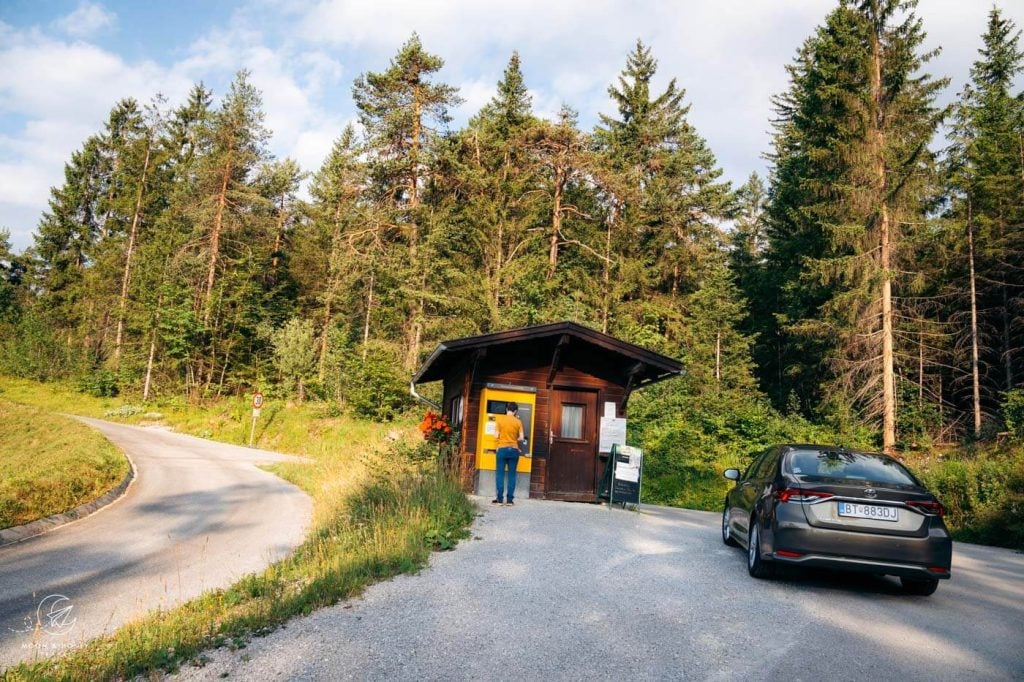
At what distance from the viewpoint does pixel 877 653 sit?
197 inches

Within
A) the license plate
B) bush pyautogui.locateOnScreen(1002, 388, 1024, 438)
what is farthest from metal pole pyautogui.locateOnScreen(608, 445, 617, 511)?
bush pyautogui.locateOnScreen(1002, 388, 1024, 438)

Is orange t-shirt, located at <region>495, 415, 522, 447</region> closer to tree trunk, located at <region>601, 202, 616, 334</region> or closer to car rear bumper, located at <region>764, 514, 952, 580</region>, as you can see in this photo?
car rear bumper, located at <region>764, 514, 952, 580</region>

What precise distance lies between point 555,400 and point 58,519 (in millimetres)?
10865

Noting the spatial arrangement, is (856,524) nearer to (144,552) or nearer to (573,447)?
(573,447)

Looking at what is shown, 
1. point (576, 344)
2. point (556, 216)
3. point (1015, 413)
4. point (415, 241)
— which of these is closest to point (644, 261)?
point (556, 216)

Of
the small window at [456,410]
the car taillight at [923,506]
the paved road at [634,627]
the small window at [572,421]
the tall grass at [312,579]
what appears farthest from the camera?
the small window at [456,410]

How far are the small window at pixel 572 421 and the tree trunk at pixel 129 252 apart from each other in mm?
40043

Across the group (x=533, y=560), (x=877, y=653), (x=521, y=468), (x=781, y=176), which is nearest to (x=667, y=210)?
(x=781, y=176)

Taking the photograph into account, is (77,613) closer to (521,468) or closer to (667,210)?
(521,468)

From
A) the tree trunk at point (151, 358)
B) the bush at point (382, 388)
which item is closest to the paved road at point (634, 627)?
the bush at point (382, 388)

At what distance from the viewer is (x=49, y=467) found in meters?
17.3

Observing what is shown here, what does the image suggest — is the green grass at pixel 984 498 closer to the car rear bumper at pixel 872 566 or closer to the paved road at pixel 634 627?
the paved road at pixel 634 627

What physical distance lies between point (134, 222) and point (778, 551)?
178ft

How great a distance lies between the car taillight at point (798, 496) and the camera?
667 cm
